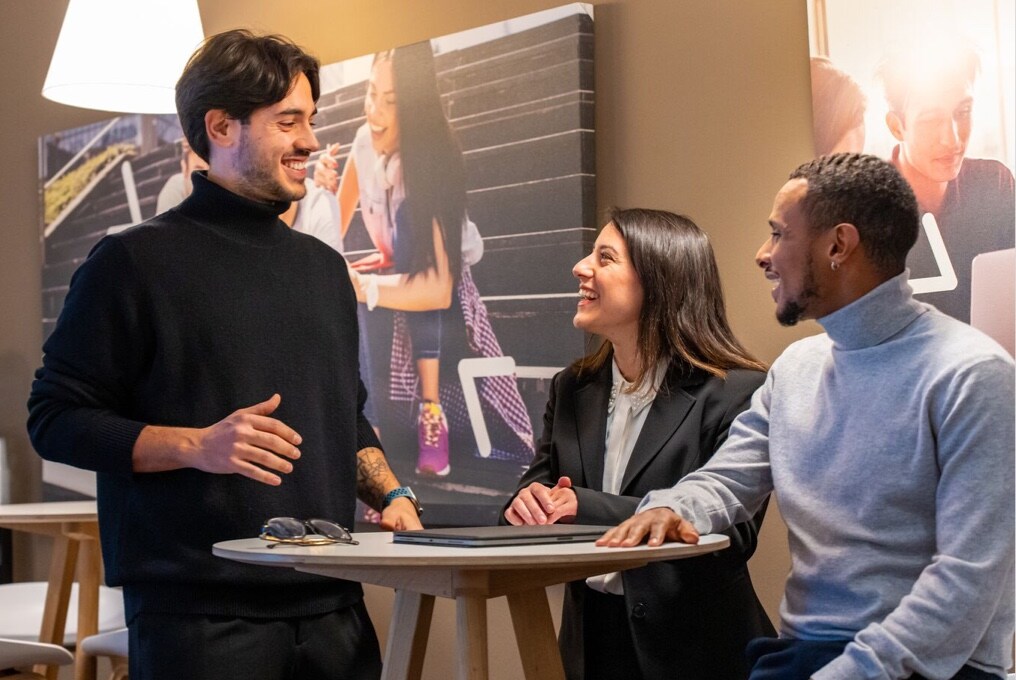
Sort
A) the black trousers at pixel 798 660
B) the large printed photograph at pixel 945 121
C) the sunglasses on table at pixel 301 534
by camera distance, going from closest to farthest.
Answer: the black trousers at pixel 798 660 < the sunglasses on table at pixel 301 534 < the large printed photograph at pixel 945 121

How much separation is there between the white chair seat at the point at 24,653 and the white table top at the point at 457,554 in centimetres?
110

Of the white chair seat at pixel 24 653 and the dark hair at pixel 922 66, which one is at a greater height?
the dark hair at pixel 922 66

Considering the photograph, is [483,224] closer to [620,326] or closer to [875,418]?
[620,326]

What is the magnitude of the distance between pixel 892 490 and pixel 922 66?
1.20 metres

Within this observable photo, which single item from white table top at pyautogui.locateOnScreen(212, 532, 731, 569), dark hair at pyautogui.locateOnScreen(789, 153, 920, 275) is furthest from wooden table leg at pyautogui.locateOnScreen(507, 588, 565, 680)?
dark hair at pyautogui.locateOnScreen(789, 153, 920, 275)

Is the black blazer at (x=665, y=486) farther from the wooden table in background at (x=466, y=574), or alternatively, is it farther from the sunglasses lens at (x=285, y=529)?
the sunglasses lens at (x=285, y=529)

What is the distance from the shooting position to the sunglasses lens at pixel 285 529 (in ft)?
6.01

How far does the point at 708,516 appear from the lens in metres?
1.99

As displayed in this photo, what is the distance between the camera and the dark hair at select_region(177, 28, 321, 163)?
2.18 metres

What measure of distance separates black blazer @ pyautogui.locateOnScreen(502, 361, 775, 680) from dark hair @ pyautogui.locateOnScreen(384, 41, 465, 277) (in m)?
1.01

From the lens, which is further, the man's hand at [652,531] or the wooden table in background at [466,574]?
the man's hand at [652,531]

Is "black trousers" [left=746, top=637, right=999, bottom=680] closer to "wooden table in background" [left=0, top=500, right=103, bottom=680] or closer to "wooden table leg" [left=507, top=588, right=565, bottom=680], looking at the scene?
"wooden table leg" [left=507, top=588, right=565, bottom=680]

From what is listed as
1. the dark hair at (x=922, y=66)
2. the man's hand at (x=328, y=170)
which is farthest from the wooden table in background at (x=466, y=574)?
the man's hand at (x=328, y=170)

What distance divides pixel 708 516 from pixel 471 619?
43cm
